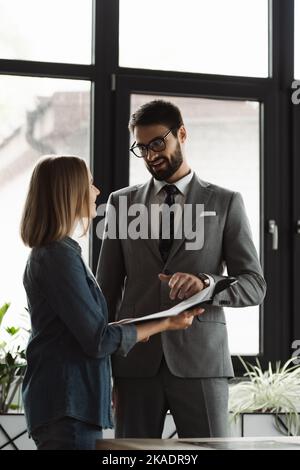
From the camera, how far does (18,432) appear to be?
3.77 m

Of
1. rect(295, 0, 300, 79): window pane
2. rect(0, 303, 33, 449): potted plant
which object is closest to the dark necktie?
rect(0, 303, 33, 449): potted plant

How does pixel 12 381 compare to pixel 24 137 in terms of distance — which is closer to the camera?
pixel 12 381

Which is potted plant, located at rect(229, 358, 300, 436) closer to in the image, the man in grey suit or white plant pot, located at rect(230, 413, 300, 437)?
white plant pot, located at rect(230, 413, 300, 437)

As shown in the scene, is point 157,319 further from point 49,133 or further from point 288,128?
point 288,128

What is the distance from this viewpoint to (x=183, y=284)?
8.75 ft

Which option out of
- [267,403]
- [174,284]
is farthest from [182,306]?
[267,403]

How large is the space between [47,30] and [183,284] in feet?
7.31

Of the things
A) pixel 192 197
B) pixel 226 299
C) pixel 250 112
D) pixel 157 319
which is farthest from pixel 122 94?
pixel 157 319

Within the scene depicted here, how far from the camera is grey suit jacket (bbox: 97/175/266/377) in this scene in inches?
111

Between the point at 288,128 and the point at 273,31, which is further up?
the point at 273,31

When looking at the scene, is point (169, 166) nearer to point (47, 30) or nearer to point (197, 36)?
point (47, 30)

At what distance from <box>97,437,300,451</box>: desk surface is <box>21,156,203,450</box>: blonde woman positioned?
0.09m

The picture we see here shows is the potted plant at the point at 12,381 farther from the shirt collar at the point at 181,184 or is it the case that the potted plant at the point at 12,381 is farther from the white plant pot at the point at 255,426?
the shirt collar at the point at 181,184

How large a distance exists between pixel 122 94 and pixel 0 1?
0.78 meters
